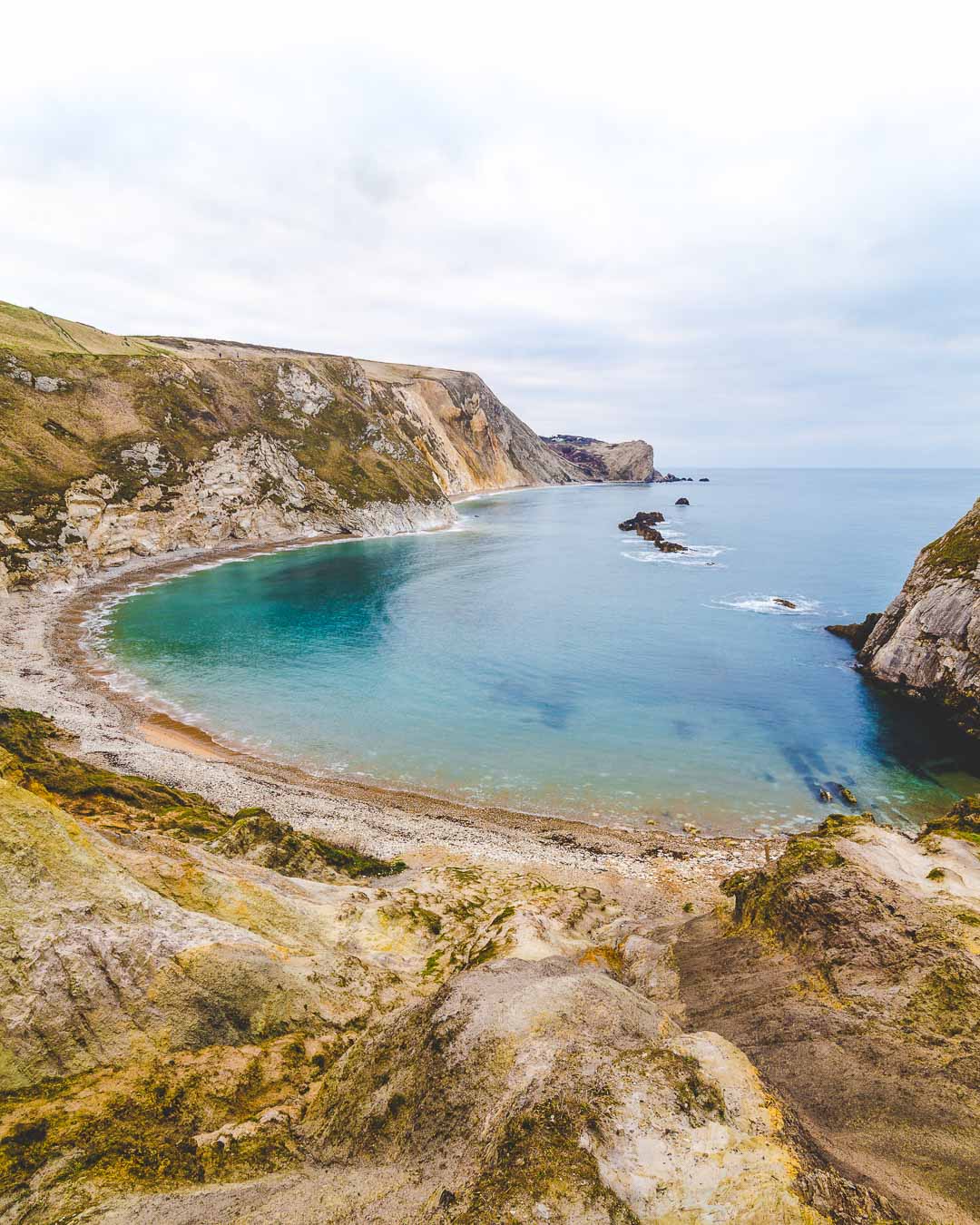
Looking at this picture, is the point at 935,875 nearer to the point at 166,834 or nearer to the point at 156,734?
the point at 166,834

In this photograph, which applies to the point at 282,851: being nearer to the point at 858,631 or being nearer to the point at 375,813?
the point at 375,813

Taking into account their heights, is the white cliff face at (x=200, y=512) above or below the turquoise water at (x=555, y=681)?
above

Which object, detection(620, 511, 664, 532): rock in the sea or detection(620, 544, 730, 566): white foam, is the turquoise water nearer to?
detection(620, 544, 730, 566): white foam

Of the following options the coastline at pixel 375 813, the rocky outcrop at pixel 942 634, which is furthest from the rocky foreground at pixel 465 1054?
the rocky outcrop at pixel 942 634

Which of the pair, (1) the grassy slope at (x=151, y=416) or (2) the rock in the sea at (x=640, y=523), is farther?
(2) the rock in the sea at (x=640, y=523)

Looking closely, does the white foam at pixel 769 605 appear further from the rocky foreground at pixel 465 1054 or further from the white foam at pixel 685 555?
the rocky foreground at pixel 465 1054
